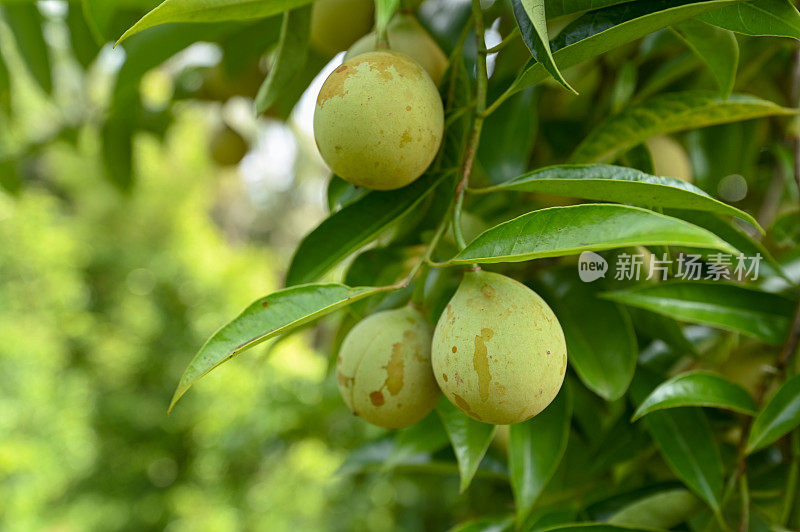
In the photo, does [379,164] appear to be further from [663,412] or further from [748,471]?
[748,471]

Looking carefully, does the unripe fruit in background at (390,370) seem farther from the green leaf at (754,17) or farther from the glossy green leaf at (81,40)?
the glossy green leaf at (81,40)

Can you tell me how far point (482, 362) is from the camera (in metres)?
0.29

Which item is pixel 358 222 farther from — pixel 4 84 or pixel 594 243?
pixel 4 84

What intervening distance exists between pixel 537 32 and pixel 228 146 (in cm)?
70

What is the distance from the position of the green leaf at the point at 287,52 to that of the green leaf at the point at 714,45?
0.23 metres

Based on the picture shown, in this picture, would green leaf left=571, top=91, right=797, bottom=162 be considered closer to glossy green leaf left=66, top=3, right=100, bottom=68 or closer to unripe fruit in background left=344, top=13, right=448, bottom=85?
unripe fruit in background left=344, top=13, right=448, bottom=85

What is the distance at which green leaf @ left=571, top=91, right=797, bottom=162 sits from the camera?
0.44m

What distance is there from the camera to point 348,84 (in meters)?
0.33

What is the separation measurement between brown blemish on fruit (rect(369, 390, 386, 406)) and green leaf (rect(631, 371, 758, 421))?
0.16 metres

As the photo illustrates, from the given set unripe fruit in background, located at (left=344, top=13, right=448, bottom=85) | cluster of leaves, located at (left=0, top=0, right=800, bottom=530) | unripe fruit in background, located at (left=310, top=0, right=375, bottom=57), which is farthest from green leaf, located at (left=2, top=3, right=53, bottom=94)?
unripe fruit in background, located at (left=344, top=13, right=448, bottom=85)

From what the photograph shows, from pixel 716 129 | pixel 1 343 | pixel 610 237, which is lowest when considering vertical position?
pixel 1 343

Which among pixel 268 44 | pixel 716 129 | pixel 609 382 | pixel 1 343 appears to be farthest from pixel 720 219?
pixel 1 343

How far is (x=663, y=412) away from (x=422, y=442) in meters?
0.21

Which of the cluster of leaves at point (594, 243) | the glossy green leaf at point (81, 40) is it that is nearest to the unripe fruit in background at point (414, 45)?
the cluster of leaves at point (594, 243)
